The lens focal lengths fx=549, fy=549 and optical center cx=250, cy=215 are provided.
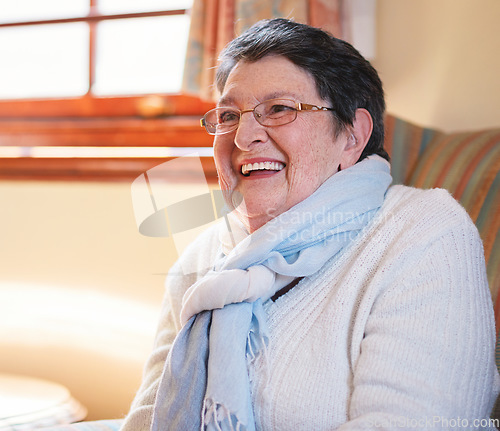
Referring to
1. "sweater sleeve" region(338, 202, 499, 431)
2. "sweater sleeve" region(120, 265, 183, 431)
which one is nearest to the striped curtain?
"sweater sleeve" region(120, 265, 183, 431)

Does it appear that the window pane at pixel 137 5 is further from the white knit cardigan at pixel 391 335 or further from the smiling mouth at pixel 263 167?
the white knit cardigan at pixel 391 335

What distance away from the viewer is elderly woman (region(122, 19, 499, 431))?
2.72 ft

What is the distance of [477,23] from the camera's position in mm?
1481

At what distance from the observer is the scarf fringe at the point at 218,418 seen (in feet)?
2.88

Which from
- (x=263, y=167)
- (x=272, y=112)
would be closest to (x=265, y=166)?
(x=263, y=167)

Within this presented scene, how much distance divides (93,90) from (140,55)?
23 centimetres

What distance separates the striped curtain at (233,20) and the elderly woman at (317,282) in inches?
19.6

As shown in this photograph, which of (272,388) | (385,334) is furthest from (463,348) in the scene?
(272,388)

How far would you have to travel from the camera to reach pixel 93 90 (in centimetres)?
212

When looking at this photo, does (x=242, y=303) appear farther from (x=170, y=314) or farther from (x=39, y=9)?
(x=39, y=9)

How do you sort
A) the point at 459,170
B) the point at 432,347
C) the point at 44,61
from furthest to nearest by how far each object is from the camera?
1. the point at 44,61
2. the point at 459,170
3. the point at 432,347

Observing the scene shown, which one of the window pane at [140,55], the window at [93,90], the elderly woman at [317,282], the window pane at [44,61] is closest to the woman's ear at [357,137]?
the elderly woman at [317,282]

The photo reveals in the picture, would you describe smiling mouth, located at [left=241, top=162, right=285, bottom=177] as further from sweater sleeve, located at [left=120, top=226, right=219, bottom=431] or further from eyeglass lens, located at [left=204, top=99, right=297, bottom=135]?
sweater sleeve, located at [left=120, top=226, right=219, bottom=431]

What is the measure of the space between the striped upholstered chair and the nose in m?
0.43
